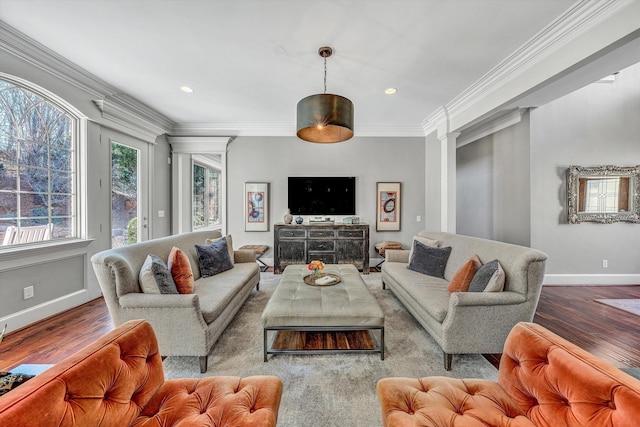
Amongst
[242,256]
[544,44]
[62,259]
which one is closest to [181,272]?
[242,256]

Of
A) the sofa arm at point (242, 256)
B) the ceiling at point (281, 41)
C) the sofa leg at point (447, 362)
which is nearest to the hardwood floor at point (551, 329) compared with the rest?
the sofa leg at point (447, 362)

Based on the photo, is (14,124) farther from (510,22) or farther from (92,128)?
(510,22)

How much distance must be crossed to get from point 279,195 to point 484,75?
11.8 ft

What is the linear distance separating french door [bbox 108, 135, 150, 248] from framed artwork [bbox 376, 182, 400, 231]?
414 cm

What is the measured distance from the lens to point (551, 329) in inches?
97.7

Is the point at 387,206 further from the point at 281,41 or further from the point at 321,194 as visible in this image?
the point at 281,41

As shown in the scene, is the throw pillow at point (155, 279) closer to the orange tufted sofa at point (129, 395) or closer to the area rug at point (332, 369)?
the area rug at point (332, 369)

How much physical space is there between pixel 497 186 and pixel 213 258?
15.3ft

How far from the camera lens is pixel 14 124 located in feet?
8.13

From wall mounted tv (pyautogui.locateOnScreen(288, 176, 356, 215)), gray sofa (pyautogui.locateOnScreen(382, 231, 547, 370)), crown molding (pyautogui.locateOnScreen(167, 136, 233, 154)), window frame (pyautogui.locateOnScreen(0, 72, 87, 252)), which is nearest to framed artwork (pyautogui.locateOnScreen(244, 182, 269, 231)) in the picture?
wall mounted tv (pyautogui.locateOnScreen(288, 176, 356, 215))

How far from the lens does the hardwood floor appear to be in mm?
2049

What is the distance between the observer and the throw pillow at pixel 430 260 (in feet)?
9.25

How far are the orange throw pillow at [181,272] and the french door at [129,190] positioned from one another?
2.09m

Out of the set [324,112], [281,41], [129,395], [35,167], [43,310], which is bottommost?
[43,310]
